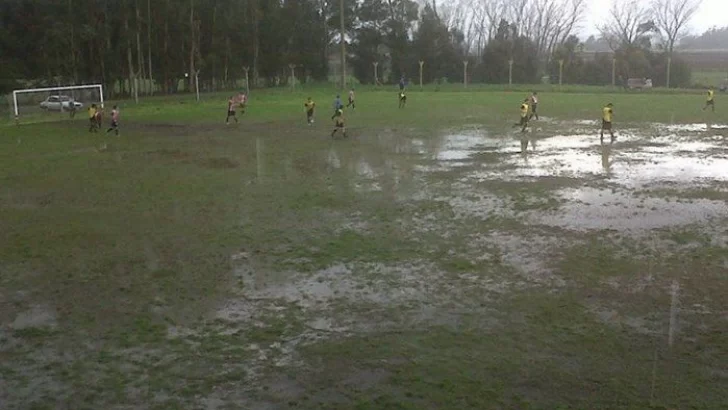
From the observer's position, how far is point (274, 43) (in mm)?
65125

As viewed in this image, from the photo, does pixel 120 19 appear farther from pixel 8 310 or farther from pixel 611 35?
pixel 611 35

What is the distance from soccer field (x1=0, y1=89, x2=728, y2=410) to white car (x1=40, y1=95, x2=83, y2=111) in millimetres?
18228

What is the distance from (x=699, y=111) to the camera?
36594 mm

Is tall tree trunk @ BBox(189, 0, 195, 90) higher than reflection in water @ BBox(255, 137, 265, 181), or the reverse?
tall tree trunk @ BBox(189, 0, 195, 90)

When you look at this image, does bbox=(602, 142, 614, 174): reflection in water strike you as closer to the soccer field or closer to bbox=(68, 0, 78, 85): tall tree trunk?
the soccer field

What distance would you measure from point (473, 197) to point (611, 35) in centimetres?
7262

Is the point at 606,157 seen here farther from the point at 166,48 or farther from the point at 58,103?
the point at 166,48

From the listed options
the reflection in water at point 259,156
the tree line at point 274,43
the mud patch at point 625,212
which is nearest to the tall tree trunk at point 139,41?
the tree line at point 274,43

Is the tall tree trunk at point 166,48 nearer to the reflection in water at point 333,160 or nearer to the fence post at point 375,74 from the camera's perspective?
the fence post at point 375,74

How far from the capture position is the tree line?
45969 millimetres

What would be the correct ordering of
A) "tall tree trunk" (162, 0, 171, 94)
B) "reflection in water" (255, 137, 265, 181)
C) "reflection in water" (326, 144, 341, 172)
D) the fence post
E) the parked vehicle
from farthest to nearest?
1. the fence post
2. the parked vehicle
3. "tall tree trunk" (162, 0, 171, 94)
4. "reflection in water" (326, 144, 341, 172)
5. "reflection in water" (255, 137, 265, 181)

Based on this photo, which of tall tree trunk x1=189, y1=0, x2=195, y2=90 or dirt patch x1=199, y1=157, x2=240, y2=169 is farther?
tall tree trunk x1=189, y1=0, x2=195, y2=90

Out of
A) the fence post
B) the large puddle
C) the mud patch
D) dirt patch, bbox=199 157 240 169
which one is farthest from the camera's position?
the fence post

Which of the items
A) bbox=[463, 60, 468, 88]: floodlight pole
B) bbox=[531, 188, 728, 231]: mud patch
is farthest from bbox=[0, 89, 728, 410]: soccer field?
bbox=[463, 60, 468, 88]: floodlight pole
